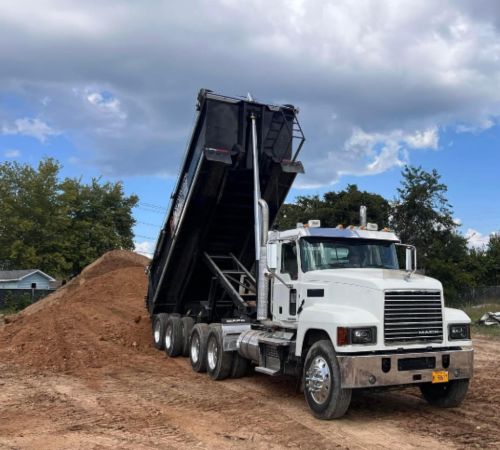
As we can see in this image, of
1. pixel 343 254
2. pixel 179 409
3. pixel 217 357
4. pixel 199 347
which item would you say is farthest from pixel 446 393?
pixel 199 347

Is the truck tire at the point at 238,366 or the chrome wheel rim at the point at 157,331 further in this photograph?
the chrome wheel rim at the point at 157,331

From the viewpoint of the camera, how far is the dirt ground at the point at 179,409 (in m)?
6.31

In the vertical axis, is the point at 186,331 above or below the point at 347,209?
below

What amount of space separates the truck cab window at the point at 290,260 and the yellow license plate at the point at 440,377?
2425 millimetres

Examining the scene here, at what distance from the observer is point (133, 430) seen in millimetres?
6754

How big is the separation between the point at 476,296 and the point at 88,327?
851 inches

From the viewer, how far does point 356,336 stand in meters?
6.85

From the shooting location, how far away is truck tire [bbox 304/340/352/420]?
6863 mm

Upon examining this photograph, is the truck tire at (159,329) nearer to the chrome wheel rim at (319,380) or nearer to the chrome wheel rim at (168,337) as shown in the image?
the chrome wheel rim at (168,337)

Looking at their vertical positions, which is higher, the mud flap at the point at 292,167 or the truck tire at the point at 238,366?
the mud flap at the point at 292,167

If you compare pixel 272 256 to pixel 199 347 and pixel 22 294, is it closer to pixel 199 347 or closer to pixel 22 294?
pixel 199 347

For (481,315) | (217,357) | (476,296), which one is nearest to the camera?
(217,357)

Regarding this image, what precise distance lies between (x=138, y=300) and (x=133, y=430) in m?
15.0

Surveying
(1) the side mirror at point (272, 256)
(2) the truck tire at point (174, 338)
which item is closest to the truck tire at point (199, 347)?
(2) the truck tire at point (174, 338)
